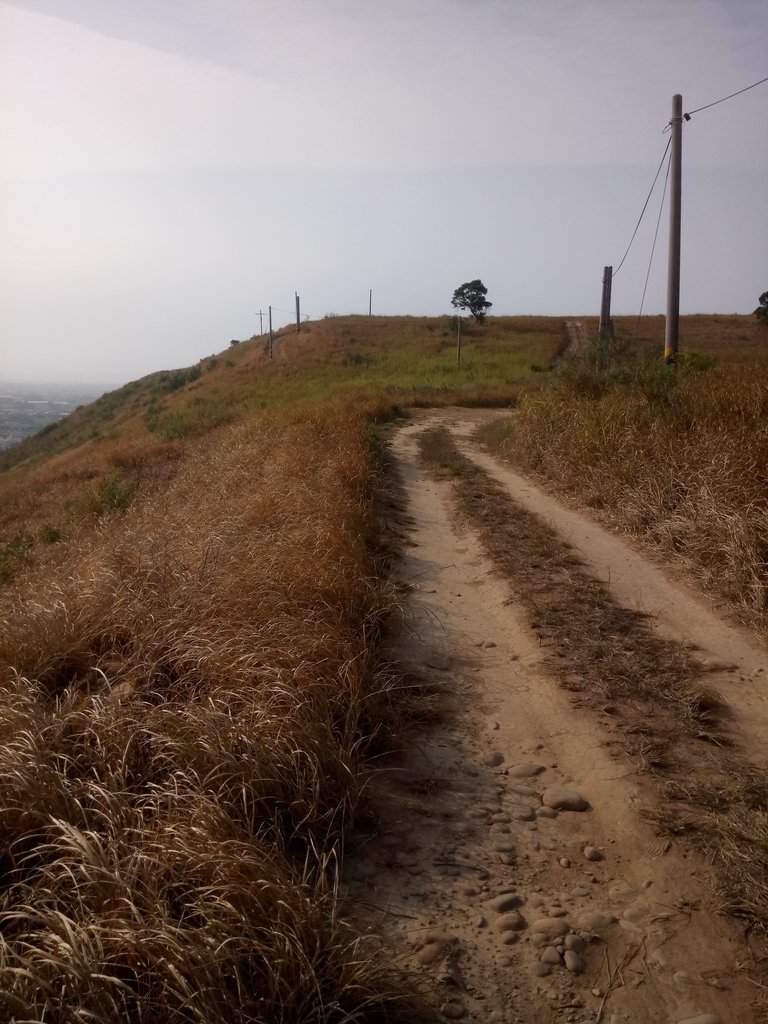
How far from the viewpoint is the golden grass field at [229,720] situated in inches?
82.4

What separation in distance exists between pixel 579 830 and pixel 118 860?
71.4 inches

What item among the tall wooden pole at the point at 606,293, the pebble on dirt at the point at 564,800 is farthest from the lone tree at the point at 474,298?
the pebble on dirt at the point at 564,800

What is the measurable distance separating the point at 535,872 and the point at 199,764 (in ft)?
4.45

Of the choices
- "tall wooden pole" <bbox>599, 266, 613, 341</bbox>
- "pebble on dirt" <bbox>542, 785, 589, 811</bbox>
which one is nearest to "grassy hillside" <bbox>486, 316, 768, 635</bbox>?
"pebble on dirt" <bbox>542, 785, 589, 811</bbox>

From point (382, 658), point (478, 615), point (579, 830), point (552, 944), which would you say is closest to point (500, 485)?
point (478, 615)

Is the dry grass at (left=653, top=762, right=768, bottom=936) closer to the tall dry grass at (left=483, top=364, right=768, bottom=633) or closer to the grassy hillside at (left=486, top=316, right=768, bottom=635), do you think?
the grassy hillside at (left=486, top=316, right=768, bottom=635)

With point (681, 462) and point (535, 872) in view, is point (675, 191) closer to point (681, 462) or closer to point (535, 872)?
point (681, 462)

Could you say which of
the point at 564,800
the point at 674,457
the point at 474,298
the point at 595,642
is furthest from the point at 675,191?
the point at 474,298

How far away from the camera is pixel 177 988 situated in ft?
6.63

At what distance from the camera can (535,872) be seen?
291cm

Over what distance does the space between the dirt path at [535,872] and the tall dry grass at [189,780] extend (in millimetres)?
276

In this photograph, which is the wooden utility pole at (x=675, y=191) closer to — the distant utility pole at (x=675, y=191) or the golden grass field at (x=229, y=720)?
the distant utility pole at (x=675, y=191)

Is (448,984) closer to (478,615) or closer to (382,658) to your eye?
(382,658)

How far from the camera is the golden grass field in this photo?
209cm
